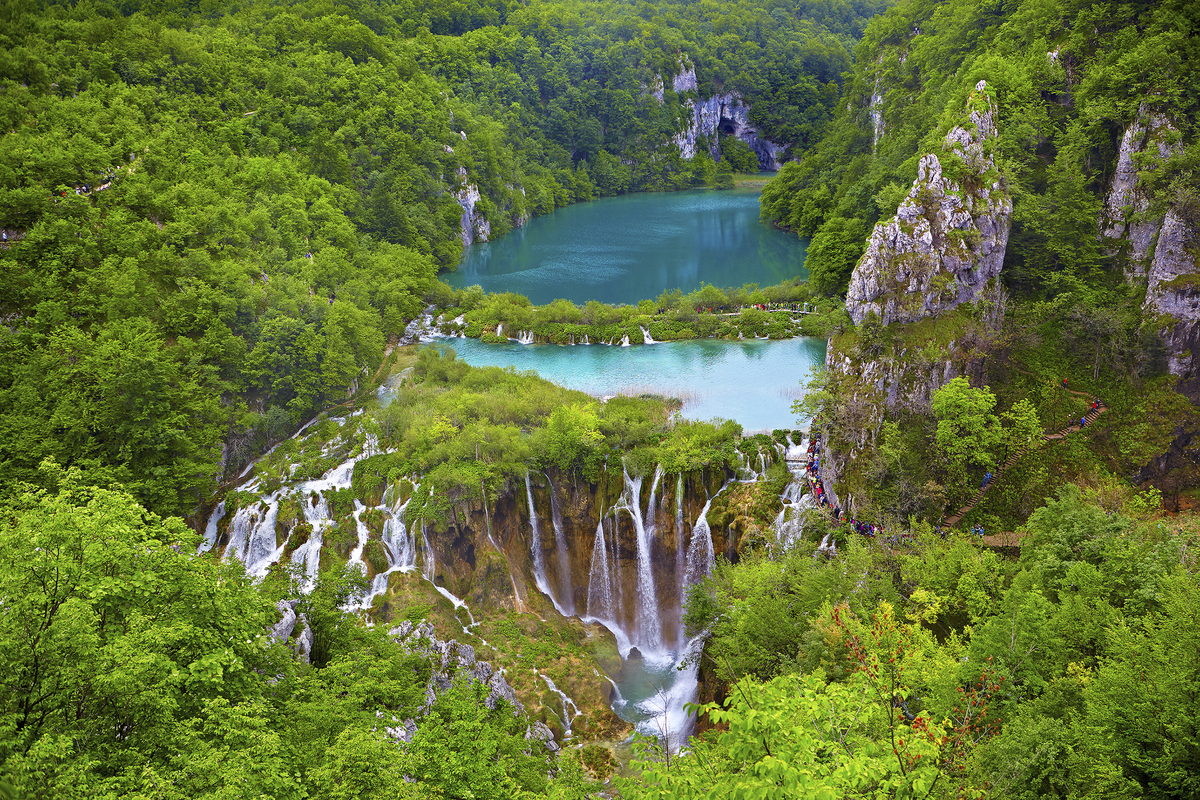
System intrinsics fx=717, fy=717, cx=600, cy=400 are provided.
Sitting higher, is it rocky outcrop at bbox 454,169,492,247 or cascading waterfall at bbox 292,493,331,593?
rocky outcrop at bbox 454,169,492,247

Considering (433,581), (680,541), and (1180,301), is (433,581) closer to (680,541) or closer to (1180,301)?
(680,541)

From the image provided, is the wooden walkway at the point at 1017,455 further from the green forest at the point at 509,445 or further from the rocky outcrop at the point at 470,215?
the rocky outcrop at the point at 470,215

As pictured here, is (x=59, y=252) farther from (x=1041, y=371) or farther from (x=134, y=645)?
(x=1041, y=371)

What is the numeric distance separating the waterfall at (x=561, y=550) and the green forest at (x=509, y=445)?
1120 mm

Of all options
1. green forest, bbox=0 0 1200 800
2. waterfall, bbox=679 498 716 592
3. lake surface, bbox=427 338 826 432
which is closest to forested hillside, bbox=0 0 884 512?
green forest, bbox=0 0 1200 800

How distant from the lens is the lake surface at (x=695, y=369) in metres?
36.6

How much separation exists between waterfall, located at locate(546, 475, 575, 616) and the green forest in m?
1.12

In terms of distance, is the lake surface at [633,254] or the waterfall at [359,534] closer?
the waterfall at [359,534]

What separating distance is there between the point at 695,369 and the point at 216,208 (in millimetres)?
29141

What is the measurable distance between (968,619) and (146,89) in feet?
192

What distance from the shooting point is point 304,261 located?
4334 cm

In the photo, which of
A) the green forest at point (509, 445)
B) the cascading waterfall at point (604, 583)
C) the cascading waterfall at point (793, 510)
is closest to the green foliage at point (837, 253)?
the green forest at point (509, 445)

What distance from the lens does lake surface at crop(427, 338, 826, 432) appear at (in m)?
36.6

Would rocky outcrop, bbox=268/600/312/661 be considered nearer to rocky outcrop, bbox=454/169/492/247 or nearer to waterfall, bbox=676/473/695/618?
waterfall, bbox=676/473/695/618
